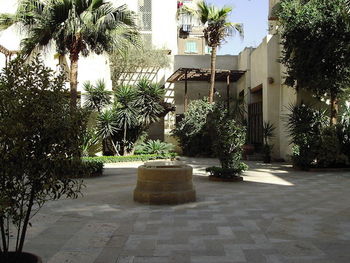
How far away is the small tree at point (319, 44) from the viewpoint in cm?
1384

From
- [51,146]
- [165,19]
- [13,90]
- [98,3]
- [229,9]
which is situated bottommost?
[51,146]

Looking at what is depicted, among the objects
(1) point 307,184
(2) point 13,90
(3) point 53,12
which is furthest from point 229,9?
(2) point 13,90

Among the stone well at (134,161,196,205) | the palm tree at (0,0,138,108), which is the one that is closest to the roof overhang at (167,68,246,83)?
the palm tree at (0,0,138,108)

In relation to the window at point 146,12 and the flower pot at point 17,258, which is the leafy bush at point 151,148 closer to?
the window at point 146,12

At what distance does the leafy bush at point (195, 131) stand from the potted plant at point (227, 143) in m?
8.09

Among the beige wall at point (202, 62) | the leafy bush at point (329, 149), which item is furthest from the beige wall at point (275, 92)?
the beige wall at point (202, 62)

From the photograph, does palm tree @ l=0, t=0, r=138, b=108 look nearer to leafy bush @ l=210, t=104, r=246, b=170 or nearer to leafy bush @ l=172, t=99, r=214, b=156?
leafy bush @ l=210, t=104, r=246, b=170

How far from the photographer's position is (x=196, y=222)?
654 cm

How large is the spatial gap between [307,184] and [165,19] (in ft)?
69.7

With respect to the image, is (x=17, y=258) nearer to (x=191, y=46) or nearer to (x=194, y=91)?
(x=194, y=91)

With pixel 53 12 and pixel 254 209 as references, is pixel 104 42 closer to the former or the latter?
pixel 53 12

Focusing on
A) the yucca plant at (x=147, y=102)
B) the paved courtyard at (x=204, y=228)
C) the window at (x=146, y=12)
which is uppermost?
the window at (x=146, y=12)

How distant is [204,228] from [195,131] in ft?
46.5

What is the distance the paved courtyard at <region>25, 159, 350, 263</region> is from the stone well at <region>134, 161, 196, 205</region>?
0.76 ft
